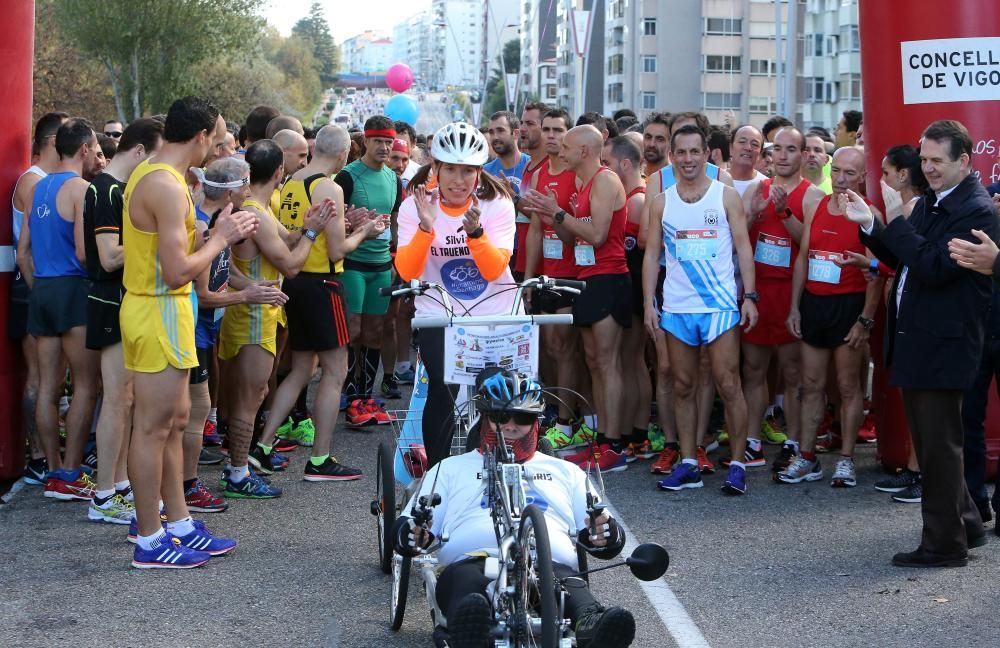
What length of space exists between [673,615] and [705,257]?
306 centimetres

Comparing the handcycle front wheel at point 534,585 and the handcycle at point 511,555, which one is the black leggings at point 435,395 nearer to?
the handcycle at point 511,555

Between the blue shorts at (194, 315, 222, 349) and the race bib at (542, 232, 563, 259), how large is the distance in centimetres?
268

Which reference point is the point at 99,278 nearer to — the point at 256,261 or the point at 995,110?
the point at 256,261

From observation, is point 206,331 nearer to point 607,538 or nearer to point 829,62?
point 607,538

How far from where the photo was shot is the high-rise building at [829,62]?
78688 millimetres

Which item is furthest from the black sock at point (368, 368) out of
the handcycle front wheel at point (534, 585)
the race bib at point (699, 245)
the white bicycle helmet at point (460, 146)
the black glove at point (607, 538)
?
the handcycle front wheel at point (534, 585)

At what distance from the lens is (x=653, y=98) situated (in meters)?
92.6

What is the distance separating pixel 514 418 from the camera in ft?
17.3

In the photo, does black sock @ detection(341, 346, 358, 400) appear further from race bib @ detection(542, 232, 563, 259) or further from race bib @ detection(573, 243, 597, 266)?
race bib @ detection(573, 243, 597, 266)

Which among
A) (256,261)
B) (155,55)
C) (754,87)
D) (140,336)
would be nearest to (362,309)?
(256,261)

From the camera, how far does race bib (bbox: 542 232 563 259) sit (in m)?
9.73

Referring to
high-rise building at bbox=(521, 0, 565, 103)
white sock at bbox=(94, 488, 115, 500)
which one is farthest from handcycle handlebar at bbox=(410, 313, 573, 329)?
high-rise building at bbox=(521, 0, 565, 103)

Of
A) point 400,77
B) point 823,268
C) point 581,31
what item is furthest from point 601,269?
point 400,77

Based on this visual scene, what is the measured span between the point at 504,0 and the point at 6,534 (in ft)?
502
